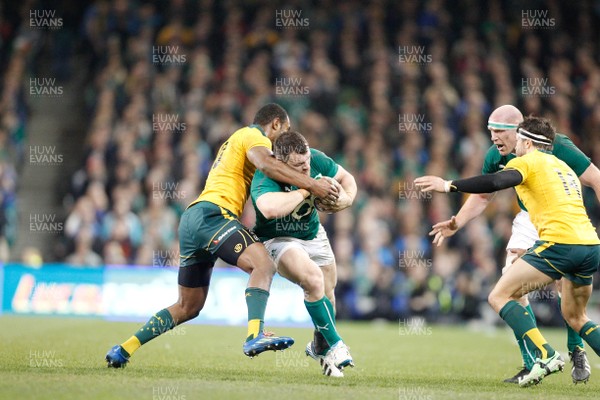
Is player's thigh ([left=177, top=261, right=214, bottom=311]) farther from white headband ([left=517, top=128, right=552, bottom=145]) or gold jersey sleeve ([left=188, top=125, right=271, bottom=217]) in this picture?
white headband ([left=517, top=128, right=552, bottom=145])

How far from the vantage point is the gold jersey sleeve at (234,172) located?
843 centimetres

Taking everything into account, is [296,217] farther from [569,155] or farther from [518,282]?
[569,155]

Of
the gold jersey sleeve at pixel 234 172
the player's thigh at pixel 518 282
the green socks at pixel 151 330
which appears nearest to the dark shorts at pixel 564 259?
the player's thigh at pixel 518 282

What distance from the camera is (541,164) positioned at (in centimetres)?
795

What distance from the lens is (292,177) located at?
8.12m

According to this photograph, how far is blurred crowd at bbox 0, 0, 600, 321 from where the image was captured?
18.1m

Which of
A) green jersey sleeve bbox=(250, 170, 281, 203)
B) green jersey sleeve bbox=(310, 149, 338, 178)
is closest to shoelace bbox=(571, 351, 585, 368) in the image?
green jersey sleeve bbox=(310, 149, 338, 178)

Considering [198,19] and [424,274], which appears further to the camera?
[198,19]

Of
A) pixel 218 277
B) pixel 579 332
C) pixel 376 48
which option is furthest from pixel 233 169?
pixel 376 48

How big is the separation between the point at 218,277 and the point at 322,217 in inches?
113

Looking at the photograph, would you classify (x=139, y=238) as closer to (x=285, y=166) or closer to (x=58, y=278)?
(x=58, y=278)

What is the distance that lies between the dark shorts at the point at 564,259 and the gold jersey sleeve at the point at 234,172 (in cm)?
249

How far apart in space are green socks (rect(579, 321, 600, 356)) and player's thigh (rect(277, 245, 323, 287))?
2306mm

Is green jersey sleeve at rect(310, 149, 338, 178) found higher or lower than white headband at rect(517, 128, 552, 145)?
lower
